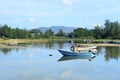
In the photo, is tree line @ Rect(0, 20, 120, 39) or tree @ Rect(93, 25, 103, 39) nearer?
tree line @ Rect(0, 20, 120, 39)

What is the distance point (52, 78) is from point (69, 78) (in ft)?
5.17

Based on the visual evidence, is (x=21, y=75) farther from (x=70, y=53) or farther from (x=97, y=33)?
(x=97, y=33)

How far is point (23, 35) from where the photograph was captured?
5876 inches

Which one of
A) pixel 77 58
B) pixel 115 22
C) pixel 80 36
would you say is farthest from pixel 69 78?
pixel 80 36

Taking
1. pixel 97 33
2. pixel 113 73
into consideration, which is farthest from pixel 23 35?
pixel 113 73

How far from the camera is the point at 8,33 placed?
13900cm

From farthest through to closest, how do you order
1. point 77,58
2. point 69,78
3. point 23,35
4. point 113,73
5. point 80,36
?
1. point 80,36
2. point 23,35
3. point 77,58
4. point 113,73
5. point 69,78

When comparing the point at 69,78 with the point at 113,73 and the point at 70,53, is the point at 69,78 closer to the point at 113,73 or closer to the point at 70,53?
the point at 113,73

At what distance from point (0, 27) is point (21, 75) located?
116379mm

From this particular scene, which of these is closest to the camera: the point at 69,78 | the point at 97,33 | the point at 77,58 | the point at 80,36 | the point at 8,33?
the point at 69,78

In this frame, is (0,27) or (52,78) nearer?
(52,78)

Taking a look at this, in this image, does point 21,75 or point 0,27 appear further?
point 0,27

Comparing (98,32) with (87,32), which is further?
(87,32)

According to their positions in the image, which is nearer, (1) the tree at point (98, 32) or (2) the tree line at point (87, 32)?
(2) the tree line at point (87, 32)
